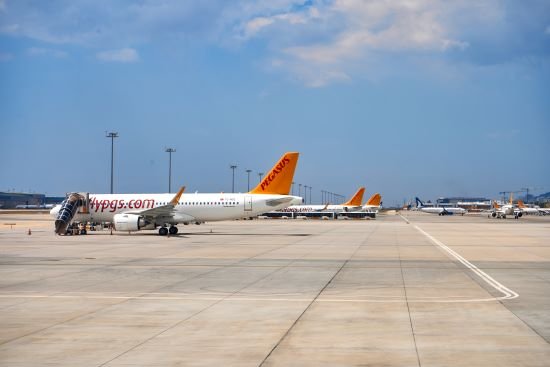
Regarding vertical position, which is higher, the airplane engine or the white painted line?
the airplane engine

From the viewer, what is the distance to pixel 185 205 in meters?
51.7

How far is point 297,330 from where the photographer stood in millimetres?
12102

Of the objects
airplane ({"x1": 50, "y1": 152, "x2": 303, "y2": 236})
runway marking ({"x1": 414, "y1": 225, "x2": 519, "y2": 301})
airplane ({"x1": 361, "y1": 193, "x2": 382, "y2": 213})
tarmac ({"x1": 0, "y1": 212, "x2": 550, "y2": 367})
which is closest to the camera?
tarmac ({"x1": 0, "y1": 212, "x2": 550, "y2": 367})

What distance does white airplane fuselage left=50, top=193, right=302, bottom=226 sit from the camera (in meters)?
50.4

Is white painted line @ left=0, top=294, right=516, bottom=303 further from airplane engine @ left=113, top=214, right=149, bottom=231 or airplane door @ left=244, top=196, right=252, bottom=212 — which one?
airplane door @ left=244, top=196, right=252, bottom=212

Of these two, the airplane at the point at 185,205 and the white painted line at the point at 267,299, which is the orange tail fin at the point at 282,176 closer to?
the airplane at the point at 185,205

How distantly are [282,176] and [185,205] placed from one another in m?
7.98

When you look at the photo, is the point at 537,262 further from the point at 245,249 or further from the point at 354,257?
the point at 245,249

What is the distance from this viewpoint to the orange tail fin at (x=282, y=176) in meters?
50.9

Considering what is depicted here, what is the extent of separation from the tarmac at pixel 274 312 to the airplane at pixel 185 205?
2247 centimetres

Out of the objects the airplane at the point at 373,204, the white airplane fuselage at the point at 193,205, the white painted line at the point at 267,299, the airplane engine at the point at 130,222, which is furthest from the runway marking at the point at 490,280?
the airplane at the point at 373,204

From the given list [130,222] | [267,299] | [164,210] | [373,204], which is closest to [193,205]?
[164,210]

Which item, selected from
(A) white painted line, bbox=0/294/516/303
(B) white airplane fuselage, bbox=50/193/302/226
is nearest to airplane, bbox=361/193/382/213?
(B) white airplane fuselage, bbox=50/193/302/226

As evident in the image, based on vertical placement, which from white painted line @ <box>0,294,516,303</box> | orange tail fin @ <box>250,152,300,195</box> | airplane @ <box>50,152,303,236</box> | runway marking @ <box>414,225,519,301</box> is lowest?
white painted line @ <box>0,294,516,303</box>
